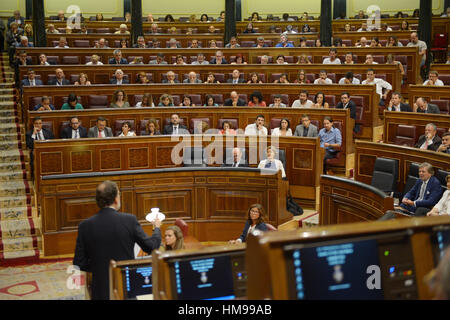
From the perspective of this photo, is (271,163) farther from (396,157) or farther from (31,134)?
(31,134)

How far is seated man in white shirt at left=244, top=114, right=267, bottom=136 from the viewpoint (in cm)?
790

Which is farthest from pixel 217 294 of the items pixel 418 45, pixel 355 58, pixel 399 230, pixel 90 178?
pixel 418 45

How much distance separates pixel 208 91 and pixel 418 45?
15.0ft

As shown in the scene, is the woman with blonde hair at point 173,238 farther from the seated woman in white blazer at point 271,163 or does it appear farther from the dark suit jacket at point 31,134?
the dark suit jacket at point 31,134

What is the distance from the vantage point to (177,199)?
21.7 ft

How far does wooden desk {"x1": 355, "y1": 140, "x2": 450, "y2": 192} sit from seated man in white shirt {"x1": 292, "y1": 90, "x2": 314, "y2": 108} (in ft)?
5.78

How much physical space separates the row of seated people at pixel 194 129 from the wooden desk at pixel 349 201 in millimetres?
2084

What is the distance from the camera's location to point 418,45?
11406mm

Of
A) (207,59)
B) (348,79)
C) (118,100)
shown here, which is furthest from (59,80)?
(348,79)

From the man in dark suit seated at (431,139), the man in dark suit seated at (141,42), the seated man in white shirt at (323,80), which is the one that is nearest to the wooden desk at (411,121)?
the man in dark suit seated at (431,139)

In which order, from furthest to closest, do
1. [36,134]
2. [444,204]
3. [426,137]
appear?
[36,134]
[426,137]
[444,204]

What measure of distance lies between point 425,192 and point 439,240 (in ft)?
13.8

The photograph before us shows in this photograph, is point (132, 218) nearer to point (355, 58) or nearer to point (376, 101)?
point (376, 101)

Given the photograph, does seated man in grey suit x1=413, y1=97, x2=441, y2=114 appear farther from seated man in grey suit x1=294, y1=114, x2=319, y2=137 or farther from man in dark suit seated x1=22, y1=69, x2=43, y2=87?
man in dark suit seated x1=22, y1=69, x2=43, y2=87
